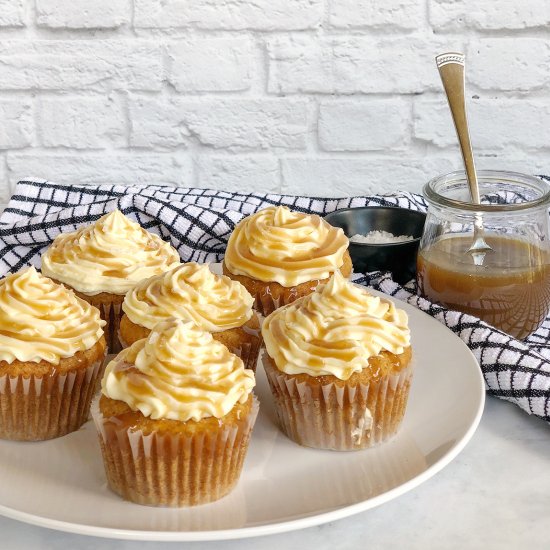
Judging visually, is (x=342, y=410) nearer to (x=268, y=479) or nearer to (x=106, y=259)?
(x=268, y=479)

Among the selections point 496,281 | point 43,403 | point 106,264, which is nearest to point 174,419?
point 43,403

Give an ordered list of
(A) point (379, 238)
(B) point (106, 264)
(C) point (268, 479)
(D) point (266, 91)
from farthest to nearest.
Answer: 1. (D) point (266, 91)
2. (A) point (379, 238)
3. (B) point (106, 264)
4. (C) point (268, 479)

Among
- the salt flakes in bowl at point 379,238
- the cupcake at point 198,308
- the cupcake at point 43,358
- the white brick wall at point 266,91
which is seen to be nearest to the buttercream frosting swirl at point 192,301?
the cupcake at point 198,308

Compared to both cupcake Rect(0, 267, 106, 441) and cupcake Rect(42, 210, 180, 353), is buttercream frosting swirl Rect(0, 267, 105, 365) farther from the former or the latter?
cupcake Rect(42, 210, 180, 353)

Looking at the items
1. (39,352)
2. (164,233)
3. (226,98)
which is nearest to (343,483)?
(39,352)

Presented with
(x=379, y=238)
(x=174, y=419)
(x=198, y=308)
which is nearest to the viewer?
(x=174, y=419)

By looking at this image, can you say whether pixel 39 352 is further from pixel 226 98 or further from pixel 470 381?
pixel 226 98
